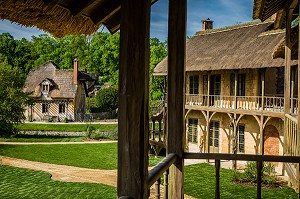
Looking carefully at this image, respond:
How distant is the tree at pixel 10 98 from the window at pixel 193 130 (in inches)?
510

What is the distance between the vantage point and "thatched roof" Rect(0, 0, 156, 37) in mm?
2936

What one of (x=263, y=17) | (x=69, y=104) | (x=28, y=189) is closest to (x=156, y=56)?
(x=69, y=104)

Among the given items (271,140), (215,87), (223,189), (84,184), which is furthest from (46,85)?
(223,189)

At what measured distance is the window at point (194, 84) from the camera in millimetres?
21703

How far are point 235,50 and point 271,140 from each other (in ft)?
15.8

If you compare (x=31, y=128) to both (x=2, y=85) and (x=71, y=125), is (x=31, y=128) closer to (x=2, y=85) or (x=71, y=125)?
(x=71, y=125)

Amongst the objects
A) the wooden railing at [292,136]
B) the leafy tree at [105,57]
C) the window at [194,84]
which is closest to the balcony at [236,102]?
the window at [194,84]

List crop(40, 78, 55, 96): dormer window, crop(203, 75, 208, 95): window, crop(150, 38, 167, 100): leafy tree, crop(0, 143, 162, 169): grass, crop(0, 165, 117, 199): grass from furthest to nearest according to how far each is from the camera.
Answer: crop(40, 78, 55, 96): dormer window → crop(150, 38, 167, 100): leafy tree → crop(203, 75, 208, 95): window → crop(0, 143, 162, 169): grass → crop(0, 165, 117, 199): grass

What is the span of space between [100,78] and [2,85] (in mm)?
26720

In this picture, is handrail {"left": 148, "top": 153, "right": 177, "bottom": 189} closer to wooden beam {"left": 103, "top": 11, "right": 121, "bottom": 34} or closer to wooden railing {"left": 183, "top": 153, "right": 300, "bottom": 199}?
wooden railing {"left": 183, "top": 153, "right": 300, "bottom": 199}

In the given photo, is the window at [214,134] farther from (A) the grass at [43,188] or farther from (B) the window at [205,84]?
(A) the grass at [43,188]

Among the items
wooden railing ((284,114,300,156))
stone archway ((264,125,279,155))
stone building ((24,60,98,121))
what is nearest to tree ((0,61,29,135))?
stone building ((24,60,98,121))

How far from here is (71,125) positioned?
33344mm

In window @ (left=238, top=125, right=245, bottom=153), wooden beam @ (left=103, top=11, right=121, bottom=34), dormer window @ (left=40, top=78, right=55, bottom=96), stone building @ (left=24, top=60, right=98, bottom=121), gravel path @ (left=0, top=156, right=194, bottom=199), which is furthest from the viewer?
dormer window @ (left=40, top=78, right=55, bottom=96)
